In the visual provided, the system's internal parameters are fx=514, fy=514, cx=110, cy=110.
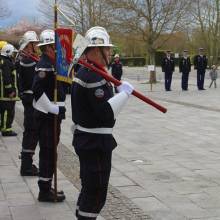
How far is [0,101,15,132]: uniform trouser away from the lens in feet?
35.4

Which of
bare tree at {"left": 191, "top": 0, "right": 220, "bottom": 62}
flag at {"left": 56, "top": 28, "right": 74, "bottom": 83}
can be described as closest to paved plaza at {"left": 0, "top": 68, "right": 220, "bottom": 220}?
Result: flag at {"left": 56, "top": 28, "right": 74, "bottom": 83}

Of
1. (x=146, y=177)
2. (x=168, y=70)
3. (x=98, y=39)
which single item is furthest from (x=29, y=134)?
(x=168, y=70)

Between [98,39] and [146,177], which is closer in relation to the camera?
[98,39]

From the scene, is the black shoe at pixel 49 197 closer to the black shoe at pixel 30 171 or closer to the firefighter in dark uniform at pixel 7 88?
the black shoe at pixel 30 171

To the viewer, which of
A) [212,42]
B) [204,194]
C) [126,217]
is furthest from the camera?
[212,42]

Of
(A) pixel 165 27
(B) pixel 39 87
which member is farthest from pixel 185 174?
(A) pixel 165 27

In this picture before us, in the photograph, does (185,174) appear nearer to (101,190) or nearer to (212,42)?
(101,190)

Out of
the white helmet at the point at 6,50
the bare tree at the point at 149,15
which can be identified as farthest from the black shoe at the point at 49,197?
the bare tree at the point at 149,15

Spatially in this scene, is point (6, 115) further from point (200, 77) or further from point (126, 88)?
point (200, 77)

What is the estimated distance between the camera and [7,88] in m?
10.7

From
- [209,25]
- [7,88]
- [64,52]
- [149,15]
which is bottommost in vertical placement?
[7,88]

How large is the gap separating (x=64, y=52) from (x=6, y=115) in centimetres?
604

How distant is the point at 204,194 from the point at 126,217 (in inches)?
51.9

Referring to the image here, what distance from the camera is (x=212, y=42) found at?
52.7 meters
